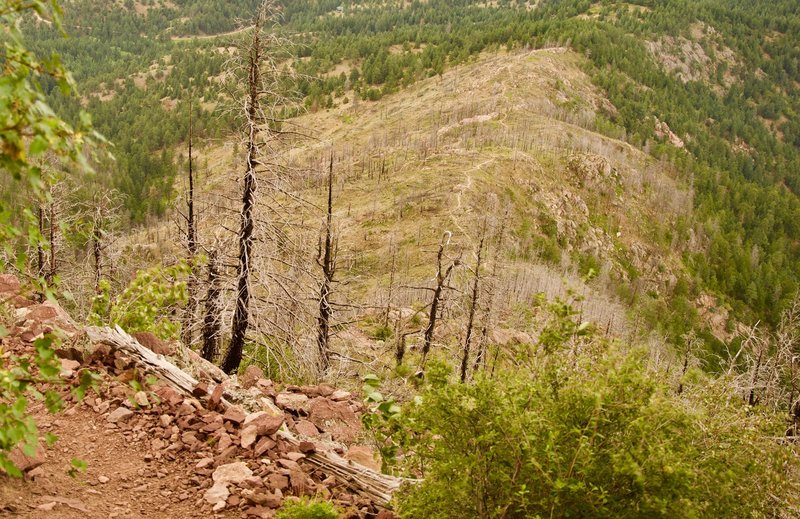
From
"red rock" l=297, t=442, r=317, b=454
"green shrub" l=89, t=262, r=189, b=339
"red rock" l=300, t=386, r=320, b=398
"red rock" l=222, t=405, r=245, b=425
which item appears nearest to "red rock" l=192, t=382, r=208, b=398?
"red rock" l=222, t=405, r=245, b=425

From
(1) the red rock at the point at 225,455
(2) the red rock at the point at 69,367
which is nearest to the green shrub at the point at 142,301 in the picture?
(2) the red rock at the point at 69,367

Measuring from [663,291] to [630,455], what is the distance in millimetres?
99856

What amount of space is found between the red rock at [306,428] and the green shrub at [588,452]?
130 inches

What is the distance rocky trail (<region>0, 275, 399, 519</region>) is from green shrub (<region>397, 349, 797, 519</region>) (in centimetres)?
159

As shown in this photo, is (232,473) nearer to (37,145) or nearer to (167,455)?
(167,455)

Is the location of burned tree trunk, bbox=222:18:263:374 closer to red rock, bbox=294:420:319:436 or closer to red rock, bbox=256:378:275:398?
red rock, bbox=256:378:275:398

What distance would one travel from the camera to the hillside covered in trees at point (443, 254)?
→ 13.3ft

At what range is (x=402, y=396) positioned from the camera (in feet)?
47.0

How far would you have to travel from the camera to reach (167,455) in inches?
246

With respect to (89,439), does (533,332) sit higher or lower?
higher

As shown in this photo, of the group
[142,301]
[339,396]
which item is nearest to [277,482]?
[339,396]

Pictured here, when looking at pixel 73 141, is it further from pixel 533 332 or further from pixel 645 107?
pixel 645 107

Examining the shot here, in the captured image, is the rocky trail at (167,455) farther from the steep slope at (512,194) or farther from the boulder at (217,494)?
the steep slope at (512,194)

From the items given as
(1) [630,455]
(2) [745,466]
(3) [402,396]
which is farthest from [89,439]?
(3) [402,396]
